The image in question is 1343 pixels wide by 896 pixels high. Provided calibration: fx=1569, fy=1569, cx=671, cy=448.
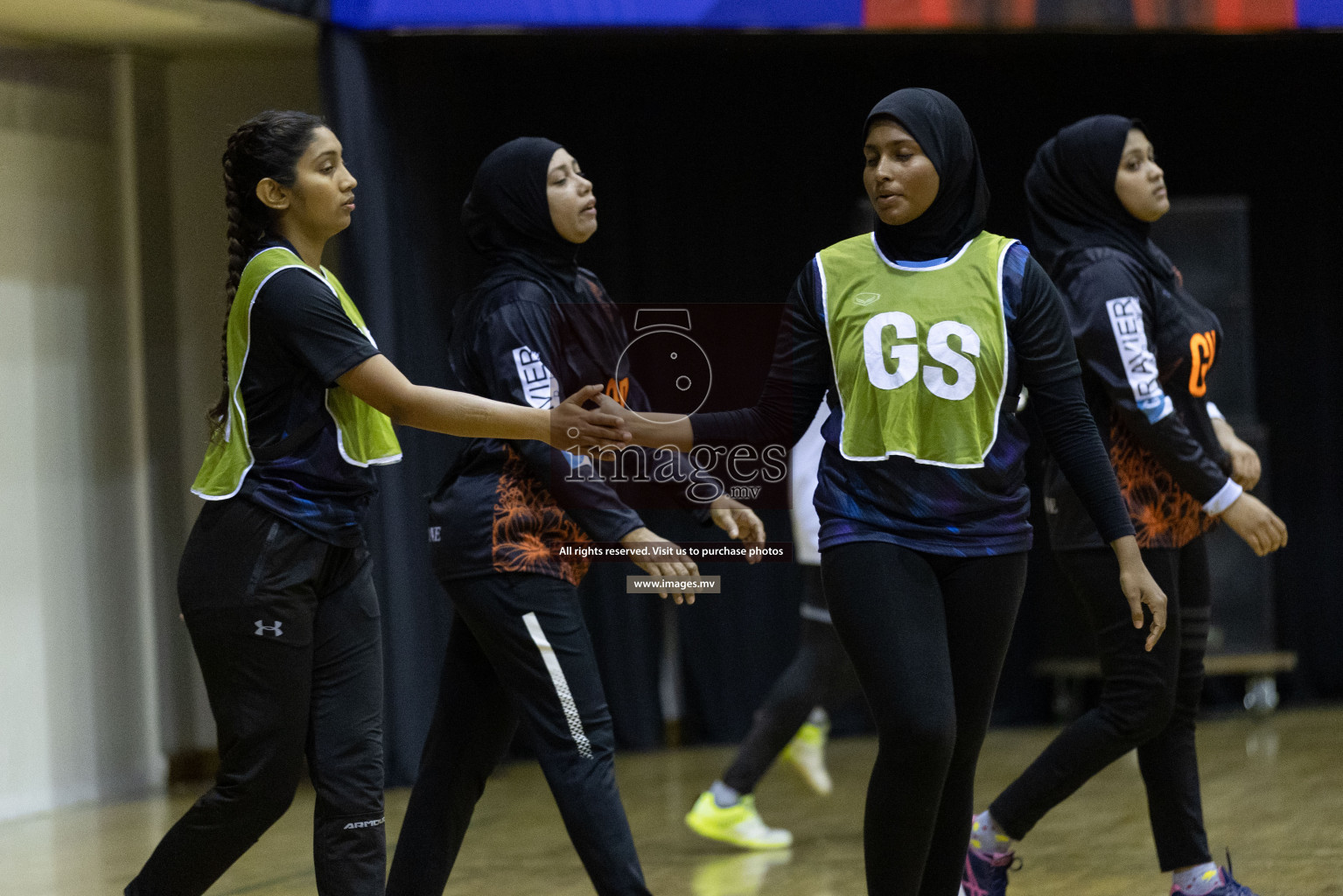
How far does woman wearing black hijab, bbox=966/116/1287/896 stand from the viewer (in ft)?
9.98

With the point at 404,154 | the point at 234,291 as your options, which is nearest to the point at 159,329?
the point at 404,154

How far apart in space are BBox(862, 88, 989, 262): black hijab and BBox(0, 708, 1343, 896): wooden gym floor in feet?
5.39

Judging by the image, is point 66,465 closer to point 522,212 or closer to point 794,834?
point 794,834

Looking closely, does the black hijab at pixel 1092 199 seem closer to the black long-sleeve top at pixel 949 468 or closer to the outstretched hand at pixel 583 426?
the black long-sleeve top at pixel 949 468

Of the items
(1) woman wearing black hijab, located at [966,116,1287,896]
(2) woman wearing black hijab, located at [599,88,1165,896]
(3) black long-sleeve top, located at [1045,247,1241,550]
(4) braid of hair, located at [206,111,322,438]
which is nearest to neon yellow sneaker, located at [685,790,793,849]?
(1) woman wearing black hijab, located at [966,116,1287,896]

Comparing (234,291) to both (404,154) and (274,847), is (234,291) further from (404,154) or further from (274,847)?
(404,154)

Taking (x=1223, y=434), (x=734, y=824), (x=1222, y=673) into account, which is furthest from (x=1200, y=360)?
(x=1222, y=673)

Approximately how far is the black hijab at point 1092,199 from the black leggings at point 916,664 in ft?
3.33

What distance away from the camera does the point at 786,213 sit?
606cm

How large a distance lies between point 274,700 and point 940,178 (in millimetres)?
1308

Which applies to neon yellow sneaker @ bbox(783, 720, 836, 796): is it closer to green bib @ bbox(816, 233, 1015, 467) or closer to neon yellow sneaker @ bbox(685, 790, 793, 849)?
neon yellow sneaker @ bbox(685, 790, 793, 849)

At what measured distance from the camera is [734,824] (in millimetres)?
3998

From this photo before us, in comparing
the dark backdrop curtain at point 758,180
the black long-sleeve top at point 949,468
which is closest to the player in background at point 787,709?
the black long-sleeve top at point 949,468

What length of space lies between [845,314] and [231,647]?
1.08m
